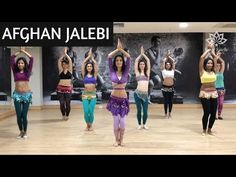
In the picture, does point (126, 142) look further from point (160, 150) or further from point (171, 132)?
point (171, 132)

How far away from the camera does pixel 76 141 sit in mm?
7031

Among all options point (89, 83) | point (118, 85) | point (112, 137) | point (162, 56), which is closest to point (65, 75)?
point (89, 83)

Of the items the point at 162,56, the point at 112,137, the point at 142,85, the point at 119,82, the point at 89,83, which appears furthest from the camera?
the point at 162,56

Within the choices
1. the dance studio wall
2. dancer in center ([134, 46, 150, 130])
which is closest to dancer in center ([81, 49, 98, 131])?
dancer in center ([134, 46, 150, 130])

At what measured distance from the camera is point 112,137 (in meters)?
7.39

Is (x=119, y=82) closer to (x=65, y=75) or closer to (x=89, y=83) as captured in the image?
(x=89, y=83)

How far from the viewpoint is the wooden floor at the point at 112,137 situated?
626 centimetres

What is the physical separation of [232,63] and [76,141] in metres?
7.56

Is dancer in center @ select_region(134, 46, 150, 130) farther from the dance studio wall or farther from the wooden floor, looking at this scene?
the dance studio wall

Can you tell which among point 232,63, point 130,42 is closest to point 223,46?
point 232,63

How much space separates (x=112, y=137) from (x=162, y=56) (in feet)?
20.4

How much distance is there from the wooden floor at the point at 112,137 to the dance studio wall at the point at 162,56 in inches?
97.8

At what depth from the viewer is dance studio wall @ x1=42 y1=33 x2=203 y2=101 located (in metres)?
13.1

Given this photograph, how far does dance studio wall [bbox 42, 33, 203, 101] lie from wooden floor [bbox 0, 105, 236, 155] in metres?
2.48
